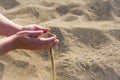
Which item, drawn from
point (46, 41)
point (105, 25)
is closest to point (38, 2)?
point (105, 25)

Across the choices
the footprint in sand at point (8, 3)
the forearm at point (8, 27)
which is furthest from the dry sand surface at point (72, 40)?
the forearm at point (8, 27)

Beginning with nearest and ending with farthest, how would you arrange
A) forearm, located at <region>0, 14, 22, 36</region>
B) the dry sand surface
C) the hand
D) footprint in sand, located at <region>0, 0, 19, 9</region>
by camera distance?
the hand, forearm, located at <region>0, 14, 22, 36</region>, the dry sand surface, footprint in sand, located at <region>0, 0, 19, 9</region>

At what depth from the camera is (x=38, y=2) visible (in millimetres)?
2383

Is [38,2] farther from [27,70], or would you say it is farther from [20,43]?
[20,43]

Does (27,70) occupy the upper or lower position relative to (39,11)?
lower

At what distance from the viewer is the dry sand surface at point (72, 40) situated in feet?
5.56

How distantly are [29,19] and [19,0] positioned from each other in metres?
0.31

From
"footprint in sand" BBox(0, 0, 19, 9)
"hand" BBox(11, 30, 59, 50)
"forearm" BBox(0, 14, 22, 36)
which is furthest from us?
"footprint in sand" BBox(0, 0, 19, 9)

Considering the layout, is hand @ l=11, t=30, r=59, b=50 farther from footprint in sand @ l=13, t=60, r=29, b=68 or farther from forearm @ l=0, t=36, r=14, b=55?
footprint in sand @ l=13, t=60, r=29, b=68

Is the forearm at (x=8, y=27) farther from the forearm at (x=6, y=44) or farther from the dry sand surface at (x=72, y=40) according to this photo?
the dry sand surface at (x=72, y=40)

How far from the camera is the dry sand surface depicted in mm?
1694

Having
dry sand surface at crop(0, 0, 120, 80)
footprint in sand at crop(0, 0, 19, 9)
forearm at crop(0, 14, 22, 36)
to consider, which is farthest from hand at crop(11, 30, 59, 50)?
footprint in sand at crop(0, 0, 19, 9)

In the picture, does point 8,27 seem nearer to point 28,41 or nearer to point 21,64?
point 28,41

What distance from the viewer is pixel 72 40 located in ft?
6.30
